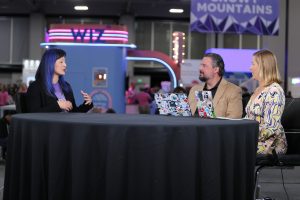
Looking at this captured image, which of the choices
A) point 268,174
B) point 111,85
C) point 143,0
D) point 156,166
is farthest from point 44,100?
point 143,0

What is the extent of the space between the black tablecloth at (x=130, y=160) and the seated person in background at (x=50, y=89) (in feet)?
3.69

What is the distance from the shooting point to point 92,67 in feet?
41.7

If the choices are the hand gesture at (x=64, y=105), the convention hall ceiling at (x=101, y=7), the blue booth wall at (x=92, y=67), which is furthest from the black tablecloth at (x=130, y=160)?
the convention hall ceiling at (x=101, y=7)

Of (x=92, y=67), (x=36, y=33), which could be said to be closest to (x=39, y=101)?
(x=92, y=67)

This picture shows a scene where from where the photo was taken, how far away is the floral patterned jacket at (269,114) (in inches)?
142

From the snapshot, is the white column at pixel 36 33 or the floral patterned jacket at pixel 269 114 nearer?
the floral patterned jacket at pixel 269 114

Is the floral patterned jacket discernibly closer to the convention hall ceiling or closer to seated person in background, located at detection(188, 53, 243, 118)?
seated person in background, located at detection(188, 53, 243, 118)

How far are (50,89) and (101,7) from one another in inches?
784

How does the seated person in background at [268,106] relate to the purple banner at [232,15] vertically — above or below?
below

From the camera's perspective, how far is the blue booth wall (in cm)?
1264

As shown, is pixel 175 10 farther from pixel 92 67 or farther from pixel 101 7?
pixel 92 67

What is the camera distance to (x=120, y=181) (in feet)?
7.95

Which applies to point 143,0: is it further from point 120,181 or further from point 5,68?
point 120,181

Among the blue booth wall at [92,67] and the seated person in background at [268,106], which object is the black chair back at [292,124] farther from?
the blue booth wall at [92,67]
